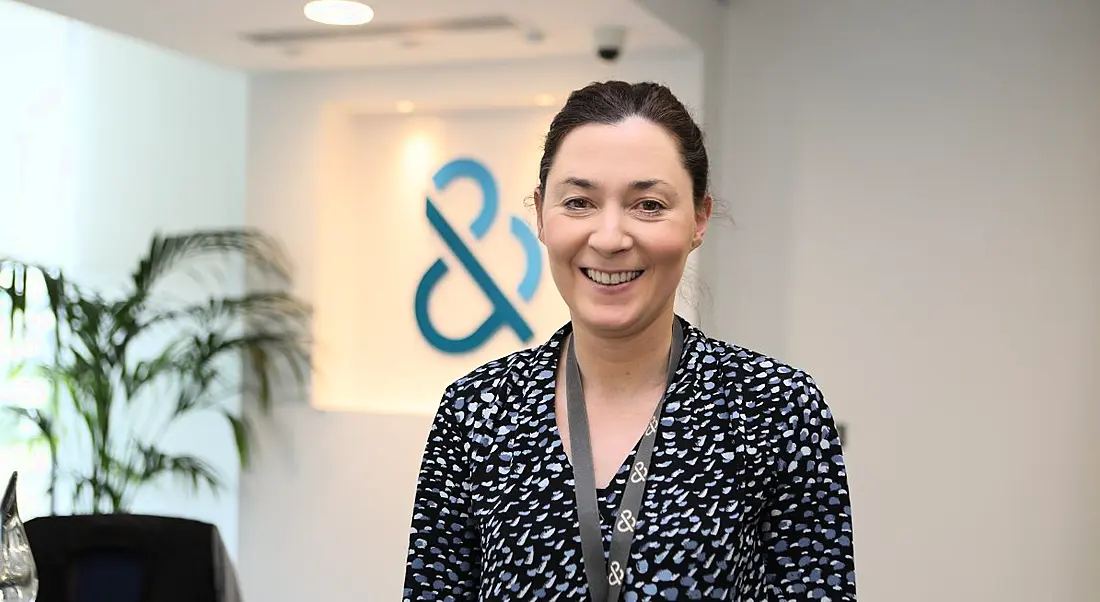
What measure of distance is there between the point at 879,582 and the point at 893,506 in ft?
0.96

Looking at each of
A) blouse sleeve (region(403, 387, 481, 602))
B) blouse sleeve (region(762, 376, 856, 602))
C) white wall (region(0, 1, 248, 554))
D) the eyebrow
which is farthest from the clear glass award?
white wall (region(0, 1, 248, 554))

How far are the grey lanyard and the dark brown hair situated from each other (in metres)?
0.24

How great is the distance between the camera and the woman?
138cm

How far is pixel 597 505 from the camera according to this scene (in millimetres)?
1403

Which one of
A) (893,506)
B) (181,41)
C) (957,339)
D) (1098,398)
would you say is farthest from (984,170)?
(181,41)

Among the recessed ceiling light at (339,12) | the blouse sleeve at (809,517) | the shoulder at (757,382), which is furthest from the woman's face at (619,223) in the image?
the recessed ceiling light at (339,12)

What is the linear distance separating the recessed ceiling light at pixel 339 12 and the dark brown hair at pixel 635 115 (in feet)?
8.26

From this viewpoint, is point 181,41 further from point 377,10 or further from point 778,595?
point 778,595

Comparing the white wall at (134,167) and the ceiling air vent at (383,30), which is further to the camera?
the white wall at (134,167)

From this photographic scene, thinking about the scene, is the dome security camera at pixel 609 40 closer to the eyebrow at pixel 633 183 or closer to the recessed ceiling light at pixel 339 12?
the recessed ceiling light at pixel 339 12

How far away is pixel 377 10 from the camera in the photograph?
3.92 meters

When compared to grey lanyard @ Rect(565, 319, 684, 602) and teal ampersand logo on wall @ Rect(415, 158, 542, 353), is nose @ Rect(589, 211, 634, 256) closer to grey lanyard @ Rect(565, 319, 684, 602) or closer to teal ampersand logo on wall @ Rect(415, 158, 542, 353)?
grey lanyard @ Rect(565, 319, 684, 602)

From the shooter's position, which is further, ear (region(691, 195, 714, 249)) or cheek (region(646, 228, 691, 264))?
ear (region(691, 195, 714, 249))

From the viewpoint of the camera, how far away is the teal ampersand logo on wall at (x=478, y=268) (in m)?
4.77
